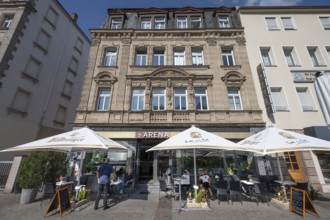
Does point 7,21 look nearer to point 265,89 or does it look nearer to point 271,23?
point 265,89

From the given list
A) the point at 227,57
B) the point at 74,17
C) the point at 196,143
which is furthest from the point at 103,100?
the point at 74,17

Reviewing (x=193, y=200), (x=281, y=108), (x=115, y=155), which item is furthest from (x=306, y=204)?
(x=115, y=155)

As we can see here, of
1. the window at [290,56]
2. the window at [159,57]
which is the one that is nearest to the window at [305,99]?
the window at [290,56]

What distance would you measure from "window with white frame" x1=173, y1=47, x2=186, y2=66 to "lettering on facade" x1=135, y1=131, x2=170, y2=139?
605 cm

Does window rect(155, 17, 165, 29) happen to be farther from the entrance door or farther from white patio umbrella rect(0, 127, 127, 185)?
the entrance door

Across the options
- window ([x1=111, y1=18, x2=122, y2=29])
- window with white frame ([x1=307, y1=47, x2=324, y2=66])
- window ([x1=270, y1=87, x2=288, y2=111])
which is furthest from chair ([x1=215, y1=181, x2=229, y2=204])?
window ([x1=111, y1=18, x2=122, y2=29])

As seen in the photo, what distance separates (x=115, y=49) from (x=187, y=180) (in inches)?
466

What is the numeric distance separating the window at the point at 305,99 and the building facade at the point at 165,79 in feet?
10.6

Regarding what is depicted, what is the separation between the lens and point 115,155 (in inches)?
418

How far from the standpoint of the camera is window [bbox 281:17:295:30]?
13.9 m

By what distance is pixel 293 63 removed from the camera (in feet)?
41.8

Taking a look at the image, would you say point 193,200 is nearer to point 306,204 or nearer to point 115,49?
point 306,204

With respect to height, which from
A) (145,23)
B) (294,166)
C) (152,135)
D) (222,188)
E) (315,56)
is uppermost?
(145,23)

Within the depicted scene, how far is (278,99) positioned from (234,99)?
302 centimetres
